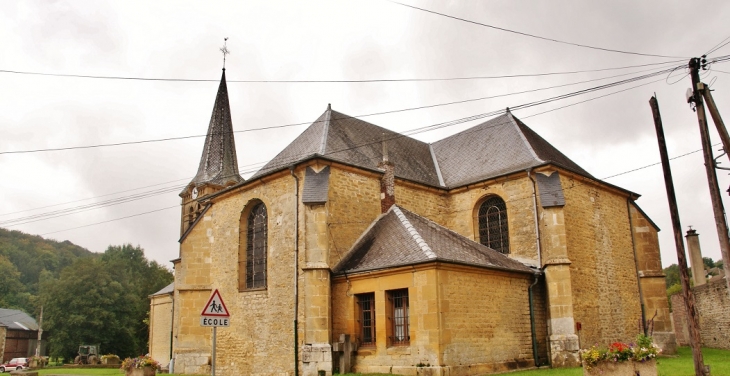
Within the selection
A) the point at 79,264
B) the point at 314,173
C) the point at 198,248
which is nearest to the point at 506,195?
the point at 314,173

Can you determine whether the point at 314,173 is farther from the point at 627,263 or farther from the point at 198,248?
the point at 627,263

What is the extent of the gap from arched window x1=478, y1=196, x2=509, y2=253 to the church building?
0.06 meters

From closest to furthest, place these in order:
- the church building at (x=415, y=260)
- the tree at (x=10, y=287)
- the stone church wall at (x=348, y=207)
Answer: the church building at (x=415, y=260), the stone church wall at (x=348, y=207), the tree at (x=10, y=287)

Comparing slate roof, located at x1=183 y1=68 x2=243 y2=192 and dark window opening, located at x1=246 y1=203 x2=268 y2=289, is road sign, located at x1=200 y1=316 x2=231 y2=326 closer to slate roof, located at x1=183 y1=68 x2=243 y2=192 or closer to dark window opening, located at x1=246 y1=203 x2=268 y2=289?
dark window opening, located at x1=246 y1=203 x2=268 y2=289

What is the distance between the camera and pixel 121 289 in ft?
172

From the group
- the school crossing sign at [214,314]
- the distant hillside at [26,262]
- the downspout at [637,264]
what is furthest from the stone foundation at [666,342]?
the distant hillside at [26,262]

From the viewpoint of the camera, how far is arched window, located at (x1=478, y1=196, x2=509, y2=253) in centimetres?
2128

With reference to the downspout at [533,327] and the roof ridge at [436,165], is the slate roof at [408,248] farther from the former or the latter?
the roof ridge at [436,165]

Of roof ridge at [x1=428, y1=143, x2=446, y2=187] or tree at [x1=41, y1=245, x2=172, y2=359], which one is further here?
tree at [x1=41, y1=245, x2=172, y2=359]

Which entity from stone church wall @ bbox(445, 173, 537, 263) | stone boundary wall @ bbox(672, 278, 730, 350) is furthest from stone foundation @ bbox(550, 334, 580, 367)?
stone boundary wall @ bbox(672, 278, 730, 350)

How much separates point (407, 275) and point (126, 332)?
42.5 m

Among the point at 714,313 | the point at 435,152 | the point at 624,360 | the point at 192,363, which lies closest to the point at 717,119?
the point at 624,360

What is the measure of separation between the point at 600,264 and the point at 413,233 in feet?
26.3

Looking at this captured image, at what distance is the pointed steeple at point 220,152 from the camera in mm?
30688
